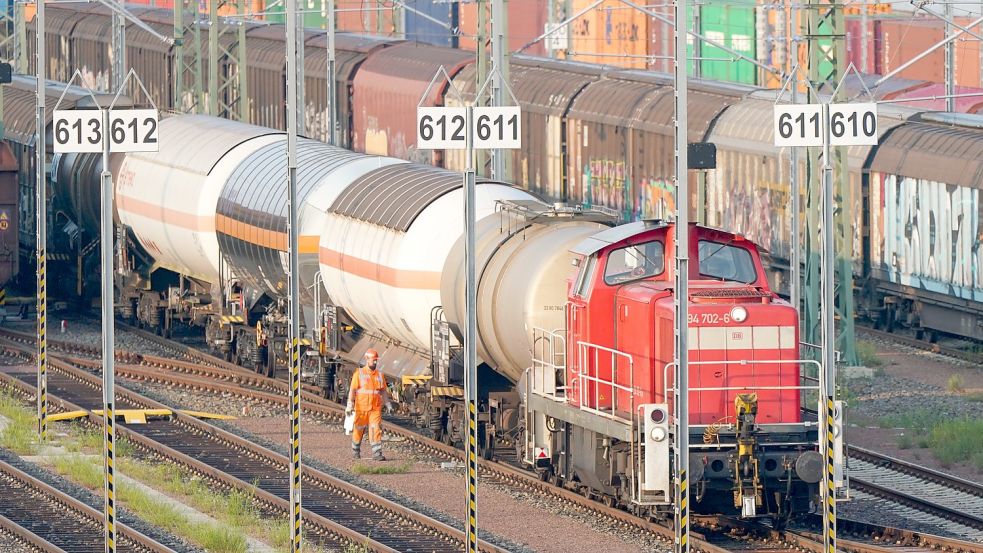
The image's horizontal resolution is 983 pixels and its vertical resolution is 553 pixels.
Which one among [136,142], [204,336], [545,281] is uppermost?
[136,142]

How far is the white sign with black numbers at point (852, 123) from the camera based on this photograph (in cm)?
1623

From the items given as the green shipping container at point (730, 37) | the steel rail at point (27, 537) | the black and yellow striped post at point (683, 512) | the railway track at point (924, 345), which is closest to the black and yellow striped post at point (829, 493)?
the black and yellow striped post at point (683, 512)

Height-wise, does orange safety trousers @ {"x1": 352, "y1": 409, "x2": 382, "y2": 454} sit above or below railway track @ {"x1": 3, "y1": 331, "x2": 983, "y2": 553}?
above

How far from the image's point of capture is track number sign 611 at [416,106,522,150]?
53.9 feet

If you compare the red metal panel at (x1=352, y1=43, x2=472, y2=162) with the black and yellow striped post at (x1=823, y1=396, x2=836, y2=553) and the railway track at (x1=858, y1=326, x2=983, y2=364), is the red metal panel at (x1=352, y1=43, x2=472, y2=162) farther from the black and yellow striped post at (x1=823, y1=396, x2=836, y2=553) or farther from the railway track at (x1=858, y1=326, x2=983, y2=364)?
the black and yellow striped post at (x1=823, y1=396, x2=836, y2=553)

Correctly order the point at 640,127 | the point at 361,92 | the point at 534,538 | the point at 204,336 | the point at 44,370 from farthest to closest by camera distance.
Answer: the point at 361,92 → the point at 640,127 → the point at 204,336 → the point at 44,370 → the point at 534,538

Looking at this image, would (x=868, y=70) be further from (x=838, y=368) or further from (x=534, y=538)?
(x=534, y=538)

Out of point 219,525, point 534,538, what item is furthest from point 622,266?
point 219,525

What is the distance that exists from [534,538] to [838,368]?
12.0m

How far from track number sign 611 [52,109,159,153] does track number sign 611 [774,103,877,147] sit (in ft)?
17.8

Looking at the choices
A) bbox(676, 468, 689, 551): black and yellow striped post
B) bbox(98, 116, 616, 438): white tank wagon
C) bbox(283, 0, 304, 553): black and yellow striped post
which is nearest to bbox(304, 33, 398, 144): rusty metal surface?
bbox(98, 116, 616, 438): white tank wagon

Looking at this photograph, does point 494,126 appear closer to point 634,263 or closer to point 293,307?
point 293,307

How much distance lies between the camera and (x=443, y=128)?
16.5 metres

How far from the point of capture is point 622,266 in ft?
64.5
